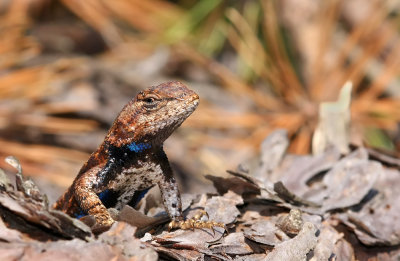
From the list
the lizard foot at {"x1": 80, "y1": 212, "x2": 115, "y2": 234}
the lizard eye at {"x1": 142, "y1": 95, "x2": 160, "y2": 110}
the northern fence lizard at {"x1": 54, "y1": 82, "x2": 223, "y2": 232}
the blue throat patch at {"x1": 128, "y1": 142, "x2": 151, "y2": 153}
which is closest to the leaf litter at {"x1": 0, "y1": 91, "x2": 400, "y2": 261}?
the lizard foot at {"x1": 80, "y1": 212, "x2": 115, "y2": 234}

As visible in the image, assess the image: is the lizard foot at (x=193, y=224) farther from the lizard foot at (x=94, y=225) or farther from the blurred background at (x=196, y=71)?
the blurred background at (x=196, y=71)

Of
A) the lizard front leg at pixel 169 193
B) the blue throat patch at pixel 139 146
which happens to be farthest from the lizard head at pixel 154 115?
the lizard front leg at pixel 169 193

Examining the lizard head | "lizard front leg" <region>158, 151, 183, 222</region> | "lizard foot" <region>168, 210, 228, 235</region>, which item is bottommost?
"lizard foot" <region>168, 210, 228, 235</region>

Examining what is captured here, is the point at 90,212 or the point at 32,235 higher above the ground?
the point at 90,212

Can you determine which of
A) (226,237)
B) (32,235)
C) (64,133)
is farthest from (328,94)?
(32,235)

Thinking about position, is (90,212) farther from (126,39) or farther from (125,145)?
(126,39)

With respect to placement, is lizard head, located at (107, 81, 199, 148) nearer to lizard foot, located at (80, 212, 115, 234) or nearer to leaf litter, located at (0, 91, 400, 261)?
leaf litter, located at (0, 91, 400, 261)

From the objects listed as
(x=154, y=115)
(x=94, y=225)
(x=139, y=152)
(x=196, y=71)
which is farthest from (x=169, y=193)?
(x=196, y=71)
